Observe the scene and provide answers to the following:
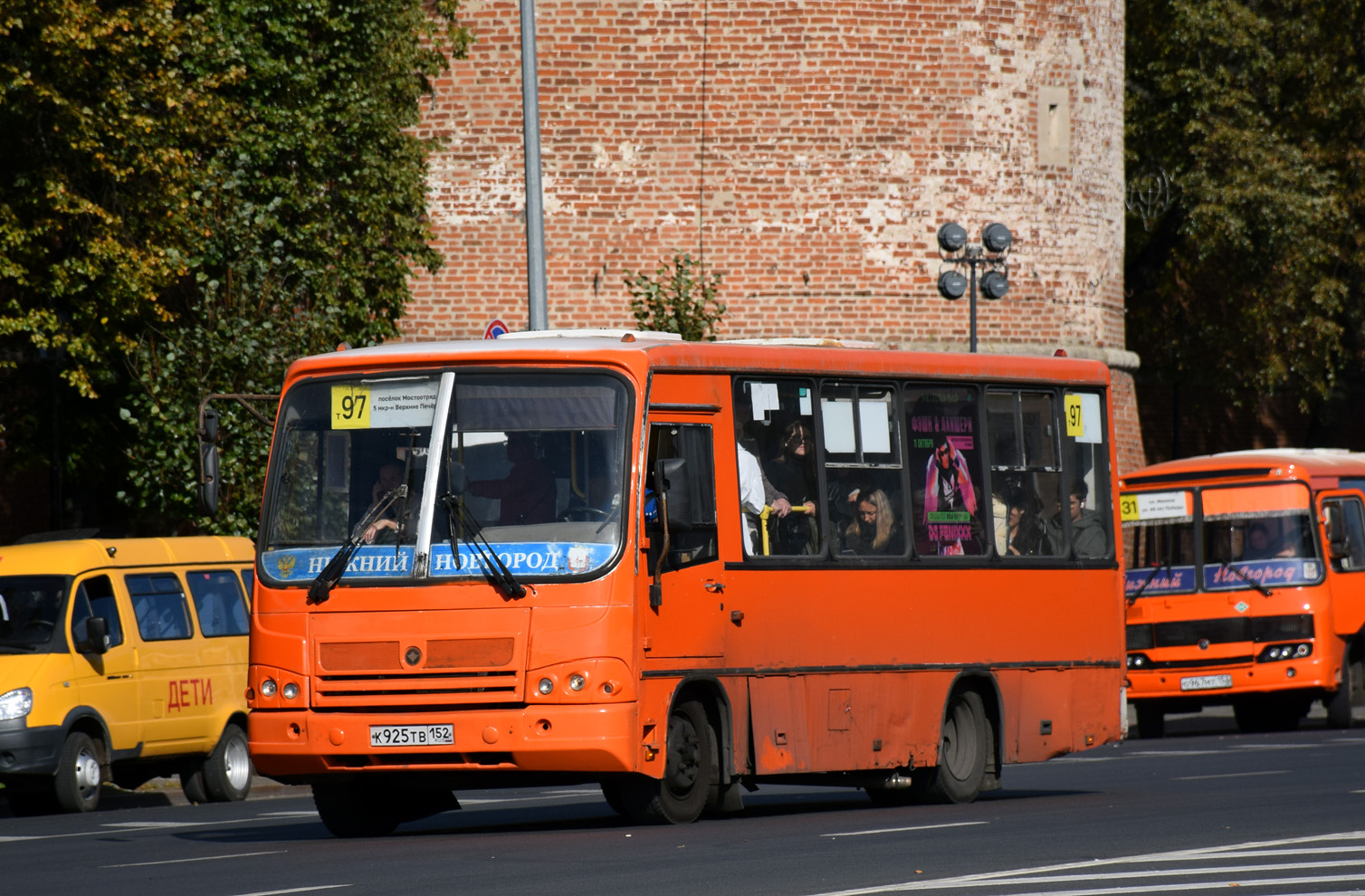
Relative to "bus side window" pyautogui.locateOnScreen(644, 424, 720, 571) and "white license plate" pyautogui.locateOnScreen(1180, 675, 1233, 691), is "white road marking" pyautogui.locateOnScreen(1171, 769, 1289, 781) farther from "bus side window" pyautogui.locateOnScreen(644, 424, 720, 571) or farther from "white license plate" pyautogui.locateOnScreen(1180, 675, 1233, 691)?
"white license plate" pyautogui.locateOnScreen(1180, 675, 1233, 691)

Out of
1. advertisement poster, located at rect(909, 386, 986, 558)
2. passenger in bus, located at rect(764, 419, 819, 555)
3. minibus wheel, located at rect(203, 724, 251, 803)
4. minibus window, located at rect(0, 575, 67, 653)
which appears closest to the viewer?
passenger in bus, located at rect(764, 419, 819, 555)

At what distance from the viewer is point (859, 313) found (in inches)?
1344

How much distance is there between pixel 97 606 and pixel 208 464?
19.3 feet

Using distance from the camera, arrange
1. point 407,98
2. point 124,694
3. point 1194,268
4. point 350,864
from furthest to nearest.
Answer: point 1194,268 < point 407,98 < point 124,694 < point 350,864

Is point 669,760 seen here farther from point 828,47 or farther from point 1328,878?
point 828,47

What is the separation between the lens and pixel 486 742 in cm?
1255

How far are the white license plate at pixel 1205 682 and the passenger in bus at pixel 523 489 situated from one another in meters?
14.1

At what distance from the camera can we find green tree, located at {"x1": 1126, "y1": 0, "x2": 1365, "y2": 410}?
39.4m

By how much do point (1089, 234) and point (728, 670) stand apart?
78.3 ft

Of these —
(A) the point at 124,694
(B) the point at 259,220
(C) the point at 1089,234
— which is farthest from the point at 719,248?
(A) the point at 124,694

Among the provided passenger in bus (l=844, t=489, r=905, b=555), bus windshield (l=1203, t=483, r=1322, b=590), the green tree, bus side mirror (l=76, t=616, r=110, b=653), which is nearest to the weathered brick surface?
the green tree

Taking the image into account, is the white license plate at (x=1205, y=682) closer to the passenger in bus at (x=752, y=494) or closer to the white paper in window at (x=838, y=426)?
the white paper in window at (x=838, y=426)

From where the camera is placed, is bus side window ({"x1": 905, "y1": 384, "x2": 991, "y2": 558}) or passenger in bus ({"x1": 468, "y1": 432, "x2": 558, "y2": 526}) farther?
bus side window ({"x1": 905, "y1": 384, "x2": 991, "y2": 558})

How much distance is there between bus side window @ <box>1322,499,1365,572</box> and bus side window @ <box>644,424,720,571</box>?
1352cm
